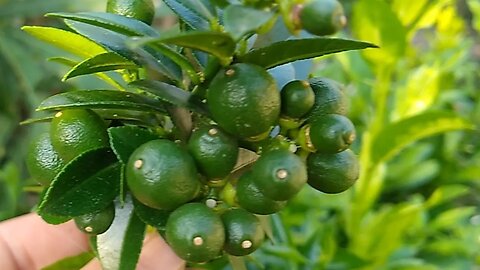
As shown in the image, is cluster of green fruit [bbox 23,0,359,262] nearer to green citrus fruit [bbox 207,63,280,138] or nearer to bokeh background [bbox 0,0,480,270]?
green citrus fruit [bbox 207,63,280,138]

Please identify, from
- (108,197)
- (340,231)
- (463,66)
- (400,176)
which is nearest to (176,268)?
(108,197)

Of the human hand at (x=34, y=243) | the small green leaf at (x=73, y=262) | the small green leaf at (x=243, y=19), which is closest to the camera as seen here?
the small green leaf at (x=243, y=19)

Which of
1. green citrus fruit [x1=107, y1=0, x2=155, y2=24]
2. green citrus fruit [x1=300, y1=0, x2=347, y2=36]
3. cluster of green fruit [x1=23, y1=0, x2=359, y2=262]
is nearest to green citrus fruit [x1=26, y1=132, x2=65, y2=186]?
cluster of green fruit [x1=23, y1=0, x2=359, y2=262]

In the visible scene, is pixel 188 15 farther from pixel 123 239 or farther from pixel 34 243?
pixel 34 243

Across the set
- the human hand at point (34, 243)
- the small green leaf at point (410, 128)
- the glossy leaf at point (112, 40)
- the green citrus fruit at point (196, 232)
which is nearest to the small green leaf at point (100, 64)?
the glossy leaf at point (112, 40)

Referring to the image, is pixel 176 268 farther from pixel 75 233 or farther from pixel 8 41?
pixel 8 41

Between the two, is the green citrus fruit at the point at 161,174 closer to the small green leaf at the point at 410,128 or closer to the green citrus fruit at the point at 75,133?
the green citrus fruit at the point at 75,133
